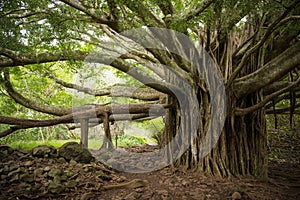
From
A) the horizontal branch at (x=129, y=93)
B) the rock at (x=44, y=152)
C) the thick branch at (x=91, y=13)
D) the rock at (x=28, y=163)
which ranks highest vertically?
the thick branch at (x=91, y=13)

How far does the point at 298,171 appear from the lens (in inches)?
192

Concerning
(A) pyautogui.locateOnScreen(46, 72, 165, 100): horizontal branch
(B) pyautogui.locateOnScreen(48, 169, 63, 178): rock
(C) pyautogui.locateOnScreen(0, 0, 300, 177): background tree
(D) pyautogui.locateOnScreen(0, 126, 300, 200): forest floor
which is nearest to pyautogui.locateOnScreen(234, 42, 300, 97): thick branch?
(C) pyautogui.locateOnScreen(0, 0, 300, 177): background tree

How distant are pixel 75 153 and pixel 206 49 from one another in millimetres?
2642

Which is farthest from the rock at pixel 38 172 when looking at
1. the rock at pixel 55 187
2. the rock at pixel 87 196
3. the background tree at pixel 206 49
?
the background tree at pixel 206 49

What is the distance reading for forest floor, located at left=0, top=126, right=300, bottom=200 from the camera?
302cm

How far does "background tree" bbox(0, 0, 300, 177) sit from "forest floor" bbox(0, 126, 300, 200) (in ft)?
1.36

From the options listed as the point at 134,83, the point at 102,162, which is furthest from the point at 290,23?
the point at 134,83

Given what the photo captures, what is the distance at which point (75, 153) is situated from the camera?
3.95 m

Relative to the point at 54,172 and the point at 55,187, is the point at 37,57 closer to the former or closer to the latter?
the point at 54,172

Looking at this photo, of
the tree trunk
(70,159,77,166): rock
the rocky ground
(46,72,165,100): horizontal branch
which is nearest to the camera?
the rocky ground

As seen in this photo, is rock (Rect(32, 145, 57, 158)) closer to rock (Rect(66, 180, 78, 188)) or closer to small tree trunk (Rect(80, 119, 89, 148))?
small tree trunk (Rect(80, 119, 89, 148))

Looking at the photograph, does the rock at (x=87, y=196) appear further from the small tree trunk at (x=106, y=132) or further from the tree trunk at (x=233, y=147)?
the tree trunk at (x=233, y=147)

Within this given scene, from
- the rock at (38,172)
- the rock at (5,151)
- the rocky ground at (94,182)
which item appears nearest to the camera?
the rocky ground at (94,182)

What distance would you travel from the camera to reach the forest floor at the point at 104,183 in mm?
3023
